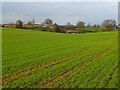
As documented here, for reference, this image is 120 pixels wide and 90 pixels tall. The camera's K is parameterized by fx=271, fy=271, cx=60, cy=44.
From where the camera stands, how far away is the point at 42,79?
1545 centimetres

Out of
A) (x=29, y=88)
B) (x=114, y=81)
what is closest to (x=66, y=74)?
(x=114, y=81)

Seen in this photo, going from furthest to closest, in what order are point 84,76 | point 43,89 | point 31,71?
point 31,71 < point 84,76 < point 43,89

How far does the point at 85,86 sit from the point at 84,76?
8.94 ft

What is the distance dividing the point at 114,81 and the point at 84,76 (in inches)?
80.5

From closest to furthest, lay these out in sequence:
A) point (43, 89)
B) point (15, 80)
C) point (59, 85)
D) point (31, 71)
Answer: point (43, 89)
point (59, 85)
point (15, 80)
point (31, 71)

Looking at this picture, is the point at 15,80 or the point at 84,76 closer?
the point at 15,80

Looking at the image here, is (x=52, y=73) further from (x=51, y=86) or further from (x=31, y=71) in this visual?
(x=51, y=86)

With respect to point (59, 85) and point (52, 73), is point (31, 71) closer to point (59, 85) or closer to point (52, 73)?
point (52, 73)

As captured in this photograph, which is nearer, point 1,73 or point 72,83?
point 72,83

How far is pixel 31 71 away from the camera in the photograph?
717 inches

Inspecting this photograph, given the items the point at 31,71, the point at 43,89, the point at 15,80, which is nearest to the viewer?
the point at 43,89

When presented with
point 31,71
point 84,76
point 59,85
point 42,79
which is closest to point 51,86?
point 59,85

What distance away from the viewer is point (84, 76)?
54.1 ft

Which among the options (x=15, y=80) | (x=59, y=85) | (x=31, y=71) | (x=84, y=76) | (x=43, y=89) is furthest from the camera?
(x=31, y=71)
